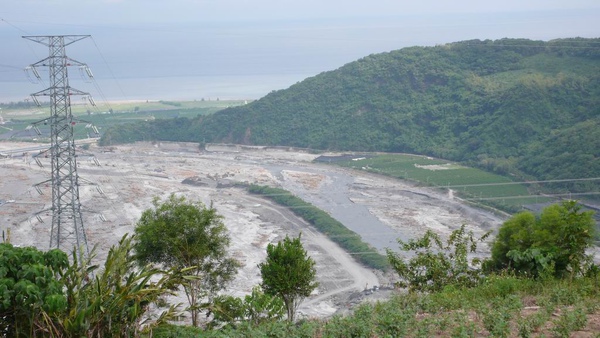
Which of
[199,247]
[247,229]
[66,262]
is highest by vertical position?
[66,262]

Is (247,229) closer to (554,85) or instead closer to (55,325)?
(55,325)

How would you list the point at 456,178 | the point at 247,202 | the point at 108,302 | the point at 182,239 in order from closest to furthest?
the point at 108,302
the point at 182,239
the point at 247,202
the point at 456,178

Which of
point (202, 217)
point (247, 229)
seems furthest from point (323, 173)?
point (202, 217)

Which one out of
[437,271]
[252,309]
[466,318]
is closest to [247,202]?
[437,271]

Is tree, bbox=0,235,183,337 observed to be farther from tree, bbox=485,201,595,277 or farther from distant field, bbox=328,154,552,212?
distant field, bbox=328,154,552,212

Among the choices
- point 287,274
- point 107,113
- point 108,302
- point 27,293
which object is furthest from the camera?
point 107,113

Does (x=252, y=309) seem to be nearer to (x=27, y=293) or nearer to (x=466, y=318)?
(x=466, y=318)
